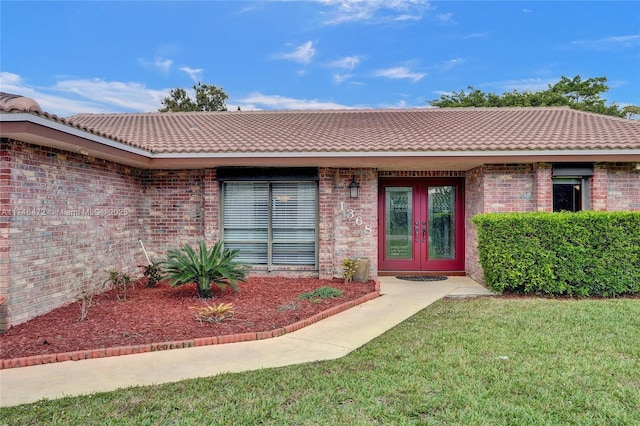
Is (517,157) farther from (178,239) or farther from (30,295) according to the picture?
(30,295)

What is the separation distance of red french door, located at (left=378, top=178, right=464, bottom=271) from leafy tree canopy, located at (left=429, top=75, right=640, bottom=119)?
18.5 meters

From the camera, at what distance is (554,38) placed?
1554 centimetres

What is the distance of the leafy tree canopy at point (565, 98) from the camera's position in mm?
24812

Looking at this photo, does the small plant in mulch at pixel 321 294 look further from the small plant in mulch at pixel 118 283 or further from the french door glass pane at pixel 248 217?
the small plant in mulch at pixel 118 283

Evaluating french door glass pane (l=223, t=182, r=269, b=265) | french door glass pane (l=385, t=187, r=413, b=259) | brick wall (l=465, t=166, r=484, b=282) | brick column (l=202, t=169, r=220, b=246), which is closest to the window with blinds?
french door glass pane (l=223, t=182, r=269, b=265)

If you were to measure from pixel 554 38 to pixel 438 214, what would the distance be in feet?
35.7

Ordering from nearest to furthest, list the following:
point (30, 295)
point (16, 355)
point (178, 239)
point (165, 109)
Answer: point (16, 355), point (30, 295), point (178, 239), point (165, 109)

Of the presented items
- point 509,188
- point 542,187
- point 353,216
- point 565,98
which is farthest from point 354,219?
point 565,98

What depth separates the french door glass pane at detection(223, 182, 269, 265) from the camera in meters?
9.09

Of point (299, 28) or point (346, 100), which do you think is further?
point (346, 100)

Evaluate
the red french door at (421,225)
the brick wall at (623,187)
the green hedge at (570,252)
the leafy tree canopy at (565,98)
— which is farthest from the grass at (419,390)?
the leafy tree canopy at (565,98)

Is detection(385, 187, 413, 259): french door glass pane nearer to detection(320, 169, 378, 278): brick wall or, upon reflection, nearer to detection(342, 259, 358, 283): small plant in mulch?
detection(320, 169, 378, 278): brick wall

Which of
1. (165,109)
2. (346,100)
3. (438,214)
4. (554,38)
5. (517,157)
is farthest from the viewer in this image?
(165,109)

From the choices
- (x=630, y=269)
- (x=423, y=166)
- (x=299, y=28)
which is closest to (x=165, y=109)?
(x=299, y=28)
